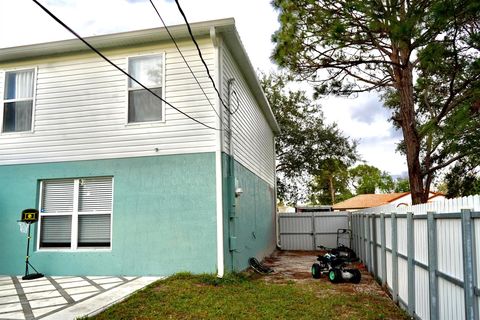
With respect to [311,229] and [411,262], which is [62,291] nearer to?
[411,262]

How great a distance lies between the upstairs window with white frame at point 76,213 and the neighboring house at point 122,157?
0.9 inches

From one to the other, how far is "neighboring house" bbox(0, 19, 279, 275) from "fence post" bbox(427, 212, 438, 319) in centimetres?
377

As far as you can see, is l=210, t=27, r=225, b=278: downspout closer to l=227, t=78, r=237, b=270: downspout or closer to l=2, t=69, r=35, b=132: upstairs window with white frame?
l=227, t=78, r=237, b=270: downspout

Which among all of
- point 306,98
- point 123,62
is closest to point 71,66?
point 123,62

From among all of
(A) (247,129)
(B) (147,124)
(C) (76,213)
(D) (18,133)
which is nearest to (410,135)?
(A) (247,129)

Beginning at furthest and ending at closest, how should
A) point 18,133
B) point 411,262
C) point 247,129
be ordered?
point 247,129 → point 18,133 → point 411,262

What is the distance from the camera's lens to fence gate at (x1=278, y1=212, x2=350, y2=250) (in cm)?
1633

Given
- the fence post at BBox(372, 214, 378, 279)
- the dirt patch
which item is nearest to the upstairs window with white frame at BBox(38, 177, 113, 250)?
the dirt patch

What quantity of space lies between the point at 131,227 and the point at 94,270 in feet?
3.71

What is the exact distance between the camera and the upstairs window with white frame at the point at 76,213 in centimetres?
784

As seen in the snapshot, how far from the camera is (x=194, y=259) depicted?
727 centimetres

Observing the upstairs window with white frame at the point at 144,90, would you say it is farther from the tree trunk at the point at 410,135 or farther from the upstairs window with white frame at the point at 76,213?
the tree trunk at the point at 410,135

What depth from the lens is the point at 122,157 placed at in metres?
7.84

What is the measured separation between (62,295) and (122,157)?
287cm
